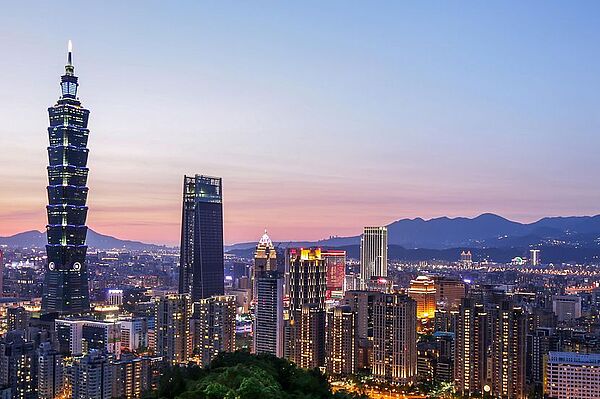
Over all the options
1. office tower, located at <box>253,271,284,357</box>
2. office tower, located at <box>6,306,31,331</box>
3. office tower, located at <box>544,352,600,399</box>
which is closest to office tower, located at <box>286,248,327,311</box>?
office tower, located at <box>253,271,284,357</box>

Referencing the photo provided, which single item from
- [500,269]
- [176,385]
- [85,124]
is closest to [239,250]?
[500,269]

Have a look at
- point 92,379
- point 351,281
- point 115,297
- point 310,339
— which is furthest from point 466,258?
point 92,379

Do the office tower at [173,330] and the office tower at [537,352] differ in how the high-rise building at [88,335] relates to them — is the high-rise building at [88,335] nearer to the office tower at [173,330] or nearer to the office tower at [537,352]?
the office tower at [173,330]

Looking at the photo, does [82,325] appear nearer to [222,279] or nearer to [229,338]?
[229,338]

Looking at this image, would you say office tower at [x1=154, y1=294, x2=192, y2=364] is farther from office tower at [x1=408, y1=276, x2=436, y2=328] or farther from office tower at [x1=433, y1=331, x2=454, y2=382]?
office tower at [x1=408, y1=276, x2=436, y2=328]

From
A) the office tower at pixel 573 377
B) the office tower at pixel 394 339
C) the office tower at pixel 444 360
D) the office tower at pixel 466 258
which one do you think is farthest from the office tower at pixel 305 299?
the office tower at pixel 466 258
